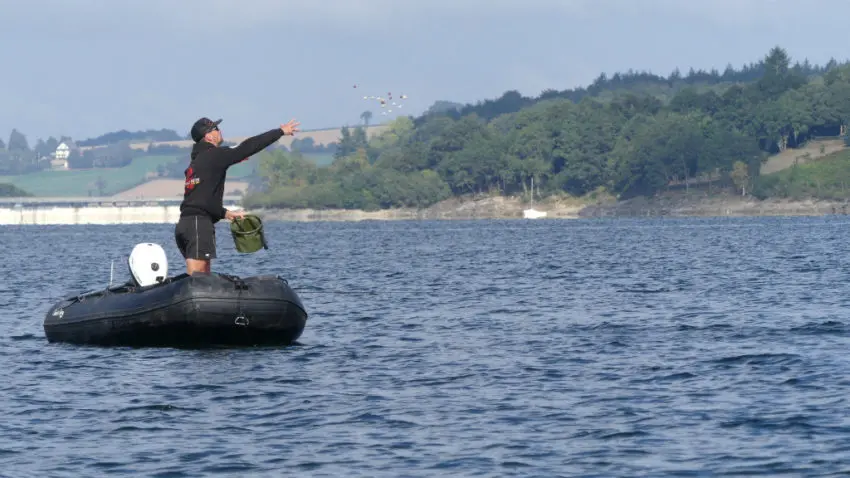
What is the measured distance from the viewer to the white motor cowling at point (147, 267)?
28141 mm

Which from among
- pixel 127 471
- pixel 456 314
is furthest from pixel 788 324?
pixel 127 471

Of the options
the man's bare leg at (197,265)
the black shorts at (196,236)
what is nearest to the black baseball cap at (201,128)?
the black shorts at (196,236)

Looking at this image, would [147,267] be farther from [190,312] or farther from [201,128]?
[201,128]

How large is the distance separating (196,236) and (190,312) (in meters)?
1.48

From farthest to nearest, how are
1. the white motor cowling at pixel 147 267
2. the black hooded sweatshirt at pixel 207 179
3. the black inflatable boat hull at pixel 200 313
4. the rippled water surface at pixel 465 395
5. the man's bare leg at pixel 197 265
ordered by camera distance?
the white motor cowling at pixel 147 267, the man's bare leg at pixel 197 265, the black hooded sweatshirt at pixel 207 179, the black inflatable boat hull at pixel 200 313, the rippled water surface at pixel 465 395

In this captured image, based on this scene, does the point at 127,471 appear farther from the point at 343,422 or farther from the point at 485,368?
the point at 485,368

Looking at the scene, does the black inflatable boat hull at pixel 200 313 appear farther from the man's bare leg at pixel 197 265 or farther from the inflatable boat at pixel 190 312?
the man's bare leg at pixel 197 265

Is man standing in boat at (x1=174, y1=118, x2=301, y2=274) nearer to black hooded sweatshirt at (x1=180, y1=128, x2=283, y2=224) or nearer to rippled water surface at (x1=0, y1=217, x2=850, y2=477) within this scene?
black hooded sweatshirt at (x1=180, y1=128, x2=283, y2=224)

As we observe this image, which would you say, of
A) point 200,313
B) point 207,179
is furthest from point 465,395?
point 207,179

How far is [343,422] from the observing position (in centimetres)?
1925

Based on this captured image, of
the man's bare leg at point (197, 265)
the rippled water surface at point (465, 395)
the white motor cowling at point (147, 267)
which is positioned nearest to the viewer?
the rippled water surface at point (465, 395)

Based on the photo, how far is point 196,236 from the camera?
26328mm

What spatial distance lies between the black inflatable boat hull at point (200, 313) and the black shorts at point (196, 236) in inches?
19.4

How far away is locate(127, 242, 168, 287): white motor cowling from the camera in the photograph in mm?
28141
